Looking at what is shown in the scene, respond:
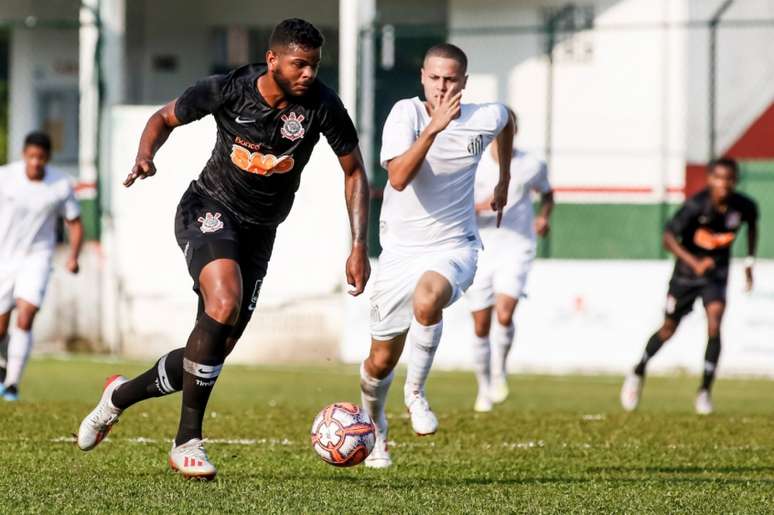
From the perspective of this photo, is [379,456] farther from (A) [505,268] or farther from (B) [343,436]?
(A) [505,268]

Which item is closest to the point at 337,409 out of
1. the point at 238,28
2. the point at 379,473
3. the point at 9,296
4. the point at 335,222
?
the point at 379,473

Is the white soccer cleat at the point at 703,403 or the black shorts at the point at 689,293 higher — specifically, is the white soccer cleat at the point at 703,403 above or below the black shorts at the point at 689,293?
below

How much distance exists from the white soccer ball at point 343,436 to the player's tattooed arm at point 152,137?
146cm

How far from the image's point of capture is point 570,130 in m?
23.3

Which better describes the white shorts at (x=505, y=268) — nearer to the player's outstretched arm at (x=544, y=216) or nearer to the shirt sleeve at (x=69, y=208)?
the player's outstretched arm at (x=544, y=216)

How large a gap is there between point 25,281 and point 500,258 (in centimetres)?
406

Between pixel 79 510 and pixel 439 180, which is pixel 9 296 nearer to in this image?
pixel 439 180

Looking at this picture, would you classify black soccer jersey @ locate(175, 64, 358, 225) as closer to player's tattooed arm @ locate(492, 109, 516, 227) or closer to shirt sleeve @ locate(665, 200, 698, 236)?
player's tattooed arm @ locate(492, 109, 516, 227)

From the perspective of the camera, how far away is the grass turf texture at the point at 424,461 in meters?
6.77

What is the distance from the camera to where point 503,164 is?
888 cm

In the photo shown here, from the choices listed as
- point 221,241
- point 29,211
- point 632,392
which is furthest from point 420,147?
point 29,211

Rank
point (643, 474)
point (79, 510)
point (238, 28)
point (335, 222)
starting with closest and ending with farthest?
1. point (79, 510)
2. point (643, 474)
3. point (335, 222)
4. point (238, 28)

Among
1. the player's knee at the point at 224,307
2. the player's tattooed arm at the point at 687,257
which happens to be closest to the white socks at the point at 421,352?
the player's knee at the point at 224,307

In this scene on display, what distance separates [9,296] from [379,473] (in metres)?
6.23
